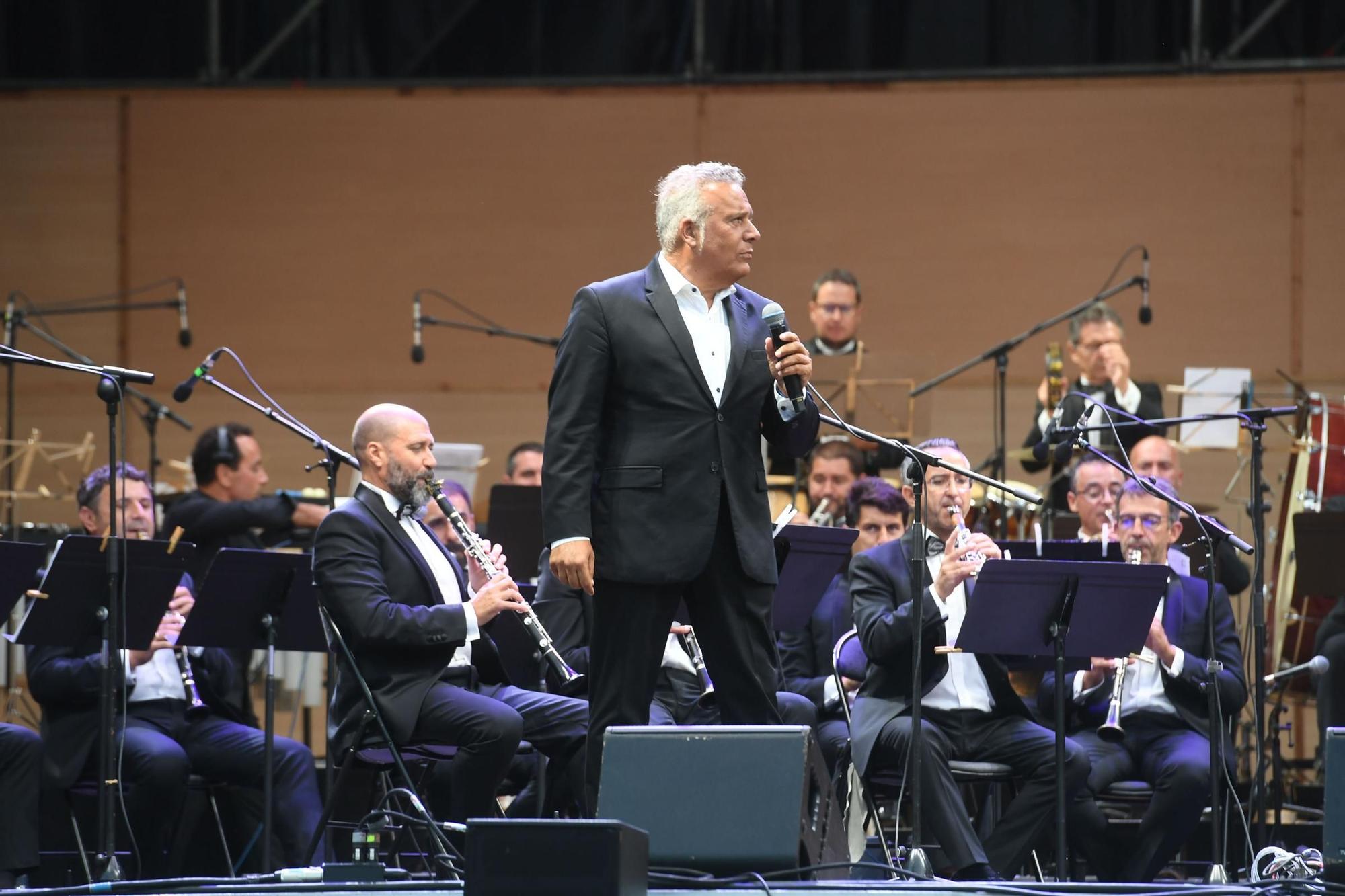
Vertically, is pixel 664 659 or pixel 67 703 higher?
pixel 664 659

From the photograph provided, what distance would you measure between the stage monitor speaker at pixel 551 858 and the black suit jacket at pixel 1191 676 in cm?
240

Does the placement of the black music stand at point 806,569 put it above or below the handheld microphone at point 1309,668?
above

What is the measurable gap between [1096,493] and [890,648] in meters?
1.53

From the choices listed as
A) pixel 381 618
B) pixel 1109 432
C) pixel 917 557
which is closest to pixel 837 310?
pixel 1109 432

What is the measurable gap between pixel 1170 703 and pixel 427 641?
82.6 inches

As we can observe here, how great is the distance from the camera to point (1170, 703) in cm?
506

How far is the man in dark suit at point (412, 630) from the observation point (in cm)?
454

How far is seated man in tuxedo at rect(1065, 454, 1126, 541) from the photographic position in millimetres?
5875

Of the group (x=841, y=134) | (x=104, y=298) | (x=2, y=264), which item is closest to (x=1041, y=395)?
(x=841, y=134)

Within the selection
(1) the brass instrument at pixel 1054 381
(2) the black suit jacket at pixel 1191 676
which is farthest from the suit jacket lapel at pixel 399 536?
(1) the brass instrument at pixel 1054 381

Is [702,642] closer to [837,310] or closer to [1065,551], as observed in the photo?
[1065,551]

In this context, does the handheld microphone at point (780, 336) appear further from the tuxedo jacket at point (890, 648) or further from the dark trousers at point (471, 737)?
the dark trousers at point (471, 737)

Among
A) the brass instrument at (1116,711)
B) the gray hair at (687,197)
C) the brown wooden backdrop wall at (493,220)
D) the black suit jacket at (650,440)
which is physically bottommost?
the brass instrument at (1116,711)

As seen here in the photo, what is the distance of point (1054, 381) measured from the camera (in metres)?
7.02
